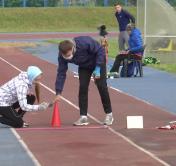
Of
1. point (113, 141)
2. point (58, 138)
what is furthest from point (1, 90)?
point (113, 141)

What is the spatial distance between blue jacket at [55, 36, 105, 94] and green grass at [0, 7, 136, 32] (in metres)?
46.5

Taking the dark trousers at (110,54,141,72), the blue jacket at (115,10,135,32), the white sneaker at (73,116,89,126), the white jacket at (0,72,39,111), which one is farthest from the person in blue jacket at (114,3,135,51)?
the white jacket at (0,72,39,111)

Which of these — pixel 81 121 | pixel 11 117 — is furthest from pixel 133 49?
pixel 11 117

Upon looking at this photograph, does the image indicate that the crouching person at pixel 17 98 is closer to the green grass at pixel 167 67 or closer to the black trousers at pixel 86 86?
the black trousers at pixel 86 86

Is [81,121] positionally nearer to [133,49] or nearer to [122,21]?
[133,49]

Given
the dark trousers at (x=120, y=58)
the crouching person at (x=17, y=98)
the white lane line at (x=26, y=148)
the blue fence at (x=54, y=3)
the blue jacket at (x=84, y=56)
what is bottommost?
the blue fence at (x=54, y=3)

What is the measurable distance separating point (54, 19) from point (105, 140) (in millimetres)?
51830

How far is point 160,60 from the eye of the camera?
2642cm

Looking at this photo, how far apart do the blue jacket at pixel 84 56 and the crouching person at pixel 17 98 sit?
0.39 meters

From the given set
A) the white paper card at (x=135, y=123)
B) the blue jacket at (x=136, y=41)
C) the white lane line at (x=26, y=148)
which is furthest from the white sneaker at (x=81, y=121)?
the blue jacket at (x=136, y=41)

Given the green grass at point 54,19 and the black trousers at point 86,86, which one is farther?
the green grass at point 54,19

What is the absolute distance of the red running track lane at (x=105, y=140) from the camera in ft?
31.7

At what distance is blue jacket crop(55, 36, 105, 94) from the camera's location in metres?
12.2

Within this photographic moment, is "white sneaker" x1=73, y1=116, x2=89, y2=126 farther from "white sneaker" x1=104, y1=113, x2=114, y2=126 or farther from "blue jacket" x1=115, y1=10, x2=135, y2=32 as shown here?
"blue jacket" x1=115, y1=10, x2=135, y2=32
